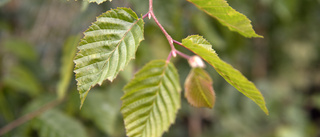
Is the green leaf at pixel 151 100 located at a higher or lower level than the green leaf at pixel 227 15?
lower

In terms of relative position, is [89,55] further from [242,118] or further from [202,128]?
[202,128]

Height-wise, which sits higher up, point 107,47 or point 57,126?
point 107,47

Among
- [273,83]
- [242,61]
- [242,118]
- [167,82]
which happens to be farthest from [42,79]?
[273,83]

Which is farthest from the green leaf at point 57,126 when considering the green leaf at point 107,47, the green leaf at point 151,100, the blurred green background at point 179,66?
the green leaf at point 107,47

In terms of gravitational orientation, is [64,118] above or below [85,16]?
below

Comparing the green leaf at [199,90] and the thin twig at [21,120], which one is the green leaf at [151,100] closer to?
the green leaf at [199,90]

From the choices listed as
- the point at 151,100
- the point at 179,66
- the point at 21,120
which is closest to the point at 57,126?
the point at 21,120

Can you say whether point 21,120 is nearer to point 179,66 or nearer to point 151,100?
point 151,100
